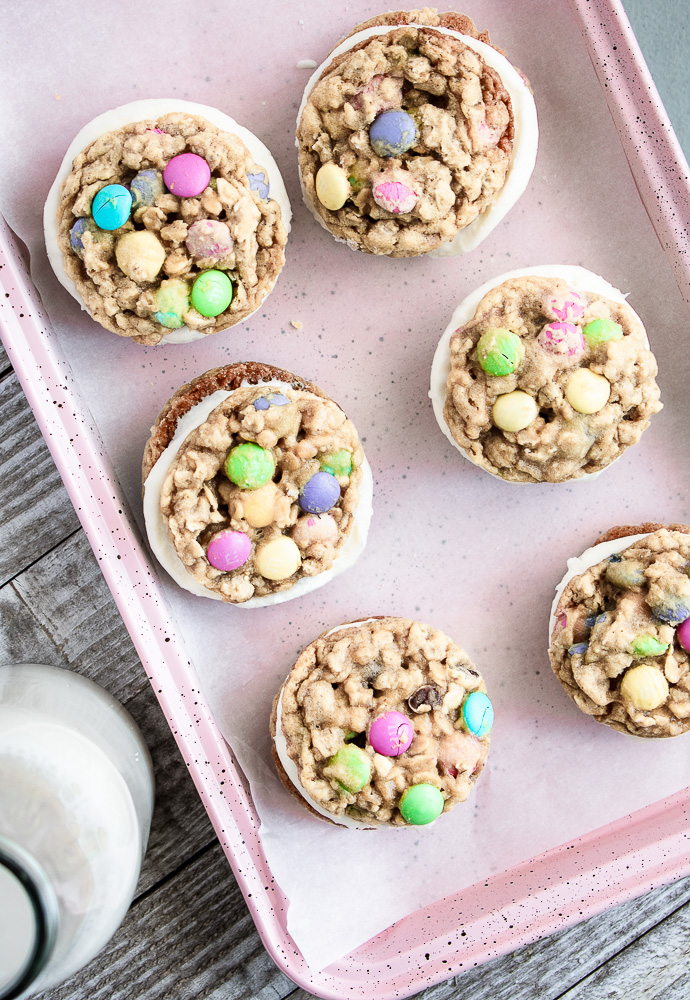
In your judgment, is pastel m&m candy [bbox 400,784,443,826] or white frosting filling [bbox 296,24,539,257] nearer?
pastel m&m candy [bbox 400,784,443,826]

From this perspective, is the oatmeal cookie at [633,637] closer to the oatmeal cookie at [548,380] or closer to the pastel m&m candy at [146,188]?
the oatmeal cookie at [548,380]

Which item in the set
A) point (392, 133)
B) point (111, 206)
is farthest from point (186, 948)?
point (392, 133)

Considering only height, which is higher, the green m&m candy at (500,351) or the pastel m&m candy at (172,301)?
the pastel m&m candy at (172,301)

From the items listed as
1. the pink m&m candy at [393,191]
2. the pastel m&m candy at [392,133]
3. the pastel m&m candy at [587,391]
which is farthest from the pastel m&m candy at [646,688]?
the pastel m&m candy at [392,133]

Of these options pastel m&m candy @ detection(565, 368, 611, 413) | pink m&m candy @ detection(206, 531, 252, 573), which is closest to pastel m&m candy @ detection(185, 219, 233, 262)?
pink m&m candy @ detection(206, 531, 252, 573)

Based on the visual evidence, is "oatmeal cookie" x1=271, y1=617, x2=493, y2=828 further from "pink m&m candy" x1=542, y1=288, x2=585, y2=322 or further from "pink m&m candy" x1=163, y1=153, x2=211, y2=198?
"pink m&m candy" x1=163, y1=153, x2=211, y2=198

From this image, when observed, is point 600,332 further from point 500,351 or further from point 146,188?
point 146,188
